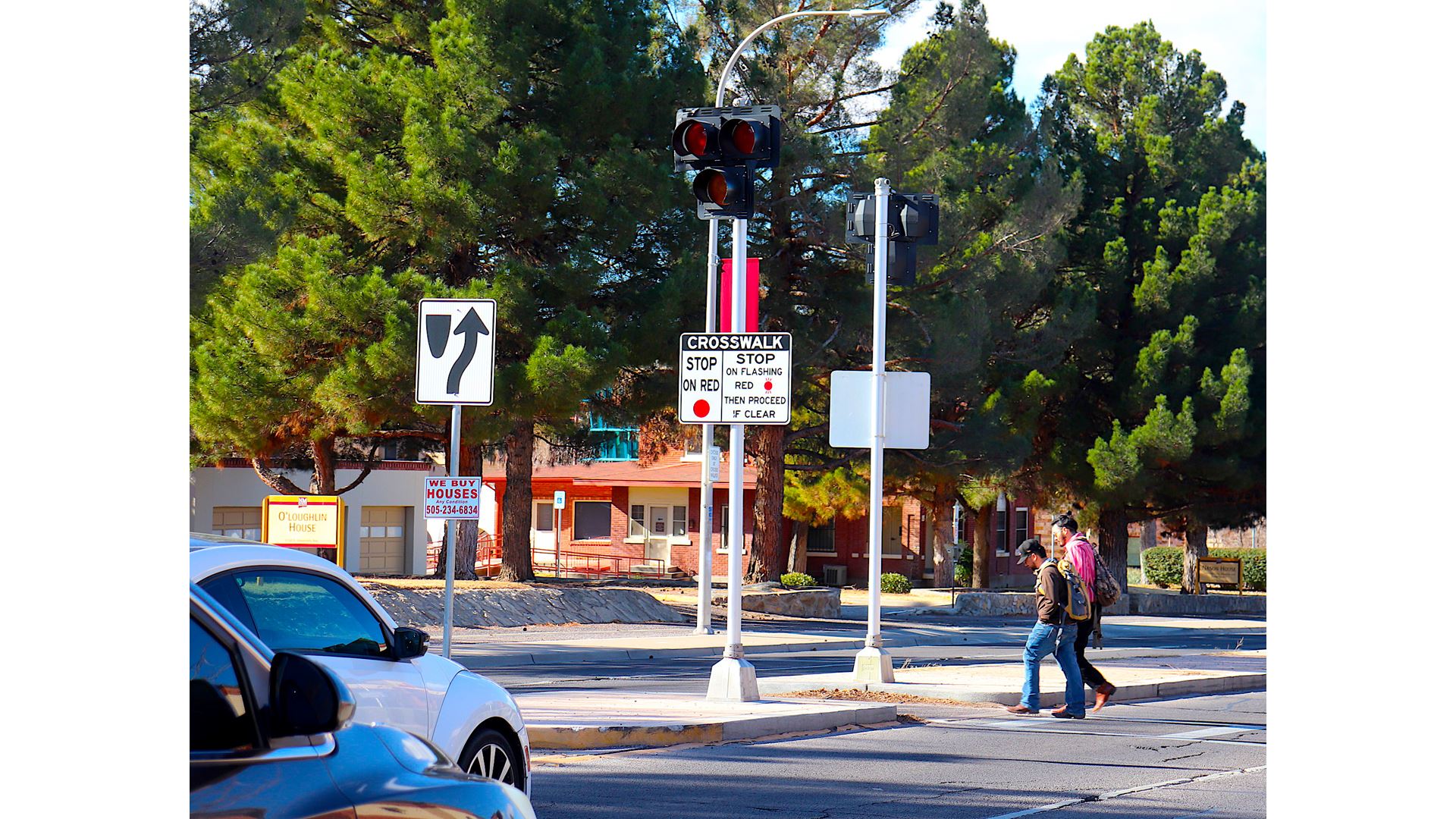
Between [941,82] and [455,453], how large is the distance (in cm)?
2560

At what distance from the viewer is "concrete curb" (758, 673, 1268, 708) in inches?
593

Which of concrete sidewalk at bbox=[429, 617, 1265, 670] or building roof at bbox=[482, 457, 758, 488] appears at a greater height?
building roof at bbox=[482, 457, 758, 488]

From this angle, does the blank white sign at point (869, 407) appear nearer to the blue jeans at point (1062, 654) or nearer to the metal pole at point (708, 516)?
the blue jeans at point (1062, 654)

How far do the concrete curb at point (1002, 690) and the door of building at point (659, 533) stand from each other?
33.0m

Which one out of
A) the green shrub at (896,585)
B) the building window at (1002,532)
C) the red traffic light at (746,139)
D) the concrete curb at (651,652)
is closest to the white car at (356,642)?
the red traffic light at (746,139)

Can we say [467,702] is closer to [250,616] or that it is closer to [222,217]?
[250,616]

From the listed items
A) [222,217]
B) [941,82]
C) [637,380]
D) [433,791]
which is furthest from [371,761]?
[941,82]

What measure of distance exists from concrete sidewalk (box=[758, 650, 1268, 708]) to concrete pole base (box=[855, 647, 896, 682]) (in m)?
0.10

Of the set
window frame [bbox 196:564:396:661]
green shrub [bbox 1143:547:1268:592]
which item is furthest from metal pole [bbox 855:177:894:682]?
green shrub [bbox 1143:547:1268:592]

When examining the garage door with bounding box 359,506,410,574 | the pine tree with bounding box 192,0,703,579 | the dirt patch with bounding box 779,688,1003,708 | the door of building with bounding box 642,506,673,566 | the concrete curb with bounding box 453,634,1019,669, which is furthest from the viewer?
the door of building with bounding box 642,506,673,566

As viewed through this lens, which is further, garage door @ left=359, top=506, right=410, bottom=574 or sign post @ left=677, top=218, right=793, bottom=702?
garage door @ left=359, top=506, right=410, bottom=574

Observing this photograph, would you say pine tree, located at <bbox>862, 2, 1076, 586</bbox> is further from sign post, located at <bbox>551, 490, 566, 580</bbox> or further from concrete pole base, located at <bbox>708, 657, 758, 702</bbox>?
concrete pole base, located at <bbox>708, 657, 758, 702</bbox>

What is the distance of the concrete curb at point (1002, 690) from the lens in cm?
1505
